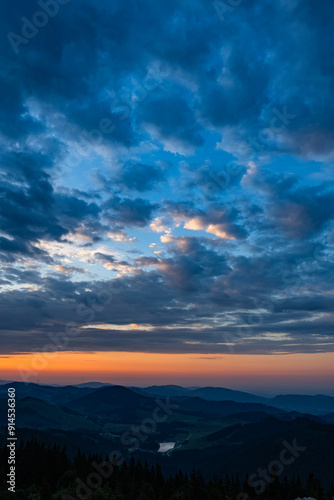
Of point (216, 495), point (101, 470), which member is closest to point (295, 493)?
point (216, 495)

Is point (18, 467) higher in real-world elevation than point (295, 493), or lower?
higher

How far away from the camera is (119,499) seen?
132375 millimetres

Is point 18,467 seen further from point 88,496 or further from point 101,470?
point 88,496

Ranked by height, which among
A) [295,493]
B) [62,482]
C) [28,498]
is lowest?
[295,493]

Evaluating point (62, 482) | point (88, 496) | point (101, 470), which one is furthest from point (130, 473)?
point (88, 496)

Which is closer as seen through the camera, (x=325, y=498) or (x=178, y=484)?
(x=325, y=498)

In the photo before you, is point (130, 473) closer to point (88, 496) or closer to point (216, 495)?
point (216, 495)

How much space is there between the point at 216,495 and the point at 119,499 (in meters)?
52.4

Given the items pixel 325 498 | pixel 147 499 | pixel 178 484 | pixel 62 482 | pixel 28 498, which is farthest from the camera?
pixel 178 484

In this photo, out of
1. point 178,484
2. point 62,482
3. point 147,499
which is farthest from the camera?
point 178,484

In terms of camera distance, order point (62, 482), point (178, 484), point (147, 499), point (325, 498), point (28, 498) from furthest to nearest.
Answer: point (178, 484)
point (62, 482)
point (325, 498)
point (147, 499)
point (28, 498)

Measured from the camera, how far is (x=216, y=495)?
165m

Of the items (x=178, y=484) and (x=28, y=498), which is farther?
(x=178, y=484)

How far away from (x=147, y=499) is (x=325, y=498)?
73211 millimetres
